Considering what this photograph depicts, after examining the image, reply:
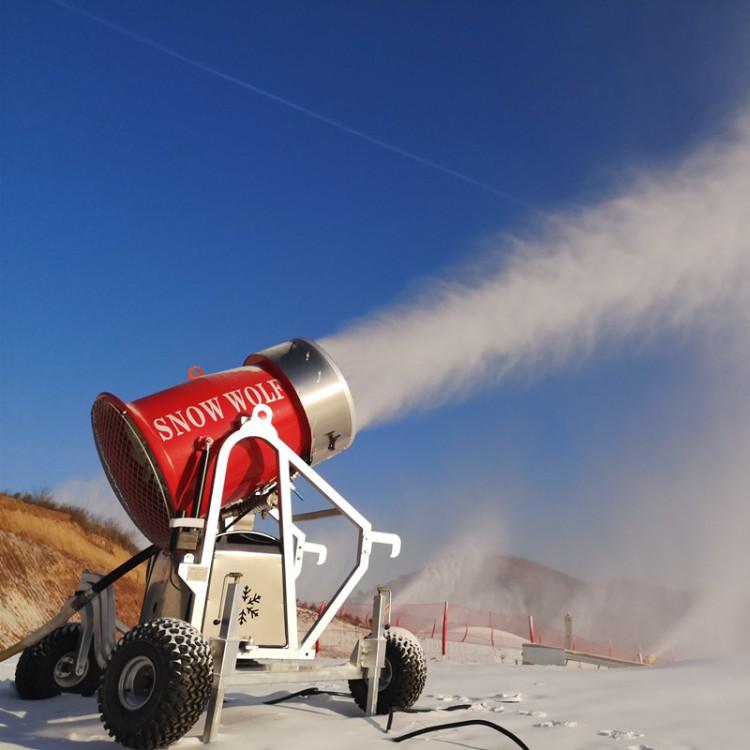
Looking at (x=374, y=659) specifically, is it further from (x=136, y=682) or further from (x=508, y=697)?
(x=136, y=682)

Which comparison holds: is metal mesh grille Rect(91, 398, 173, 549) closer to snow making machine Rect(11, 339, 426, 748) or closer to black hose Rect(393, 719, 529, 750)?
A: snow making machine Rect(11, 339, 426, 748)

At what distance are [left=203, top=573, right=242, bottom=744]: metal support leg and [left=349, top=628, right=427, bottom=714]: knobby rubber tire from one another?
188cm

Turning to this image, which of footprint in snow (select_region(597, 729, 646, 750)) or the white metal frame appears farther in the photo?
the white metal frame

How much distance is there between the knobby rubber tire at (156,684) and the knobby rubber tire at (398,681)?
221 cm

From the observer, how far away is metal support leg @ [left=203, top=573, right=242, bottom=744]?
5164 millimetres

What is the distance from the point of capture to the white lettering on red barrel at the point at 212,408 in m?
6.14

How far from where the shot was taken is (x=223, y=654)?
5.15 m

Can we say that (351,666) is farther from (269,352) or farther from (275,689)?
(269,352)

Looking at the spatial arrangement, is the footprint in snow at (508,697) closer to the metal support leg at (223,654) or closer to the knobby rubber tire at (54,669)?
the metal support leg at (223,654)

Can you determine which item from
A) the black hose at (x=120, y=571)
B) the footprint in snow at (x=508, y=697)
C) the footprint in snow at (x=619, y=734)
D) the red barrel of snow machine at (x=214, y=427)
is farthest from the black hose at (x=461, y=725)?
the black hose at (x=120, y=571)

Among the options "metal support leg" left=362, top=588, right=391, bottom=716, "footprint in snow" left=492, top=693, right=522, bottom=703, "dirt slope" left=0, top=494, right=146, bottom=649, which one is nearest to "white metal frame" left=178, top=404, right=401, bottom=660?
"metal support leg" left=362, top=588, right=391, bottom=716

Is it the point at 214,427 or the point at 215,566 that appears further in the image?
the point at 214,427

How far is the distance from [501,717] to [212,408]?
12.3 feet

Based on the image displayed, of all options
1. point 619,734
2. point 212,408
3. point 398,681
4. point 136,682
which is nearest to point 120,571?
point 136,682
